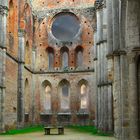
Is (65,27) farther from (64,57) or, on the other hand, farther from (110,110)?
(110,110)

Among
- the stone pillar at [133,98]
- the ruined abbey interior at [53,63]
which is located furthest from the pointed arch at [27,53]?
the stone pillar at [133,98]

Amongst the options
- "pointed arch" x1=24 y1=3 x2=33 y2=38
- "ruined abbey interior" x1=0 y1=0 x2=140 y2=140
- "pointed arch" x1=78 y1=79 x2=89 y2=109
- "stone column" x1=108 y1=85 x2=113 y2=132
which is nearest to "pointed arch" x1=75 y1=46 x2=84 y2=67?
"ruined abbey interior" x1=0 y1=0 x2=140 y2=140

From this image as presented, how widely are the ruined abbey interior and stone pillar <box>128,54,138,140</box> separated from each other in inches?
324

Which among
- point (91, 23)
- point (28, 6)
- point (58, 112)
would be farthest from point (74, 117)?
point (28, 6)

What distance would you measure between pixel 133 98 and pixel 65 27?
2251 cm

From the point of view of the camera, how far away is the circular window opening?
Result: 109ft

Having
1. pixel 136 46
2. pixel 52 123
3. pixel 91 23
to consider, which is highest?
pixel 91 23

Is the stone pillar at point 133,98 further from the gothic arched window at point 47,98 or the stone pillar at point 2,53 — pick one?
the gothic arched window at point 47,98

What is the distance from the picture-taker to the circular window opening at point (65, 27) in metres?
33.2

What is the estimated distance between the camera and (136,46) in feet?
38.8

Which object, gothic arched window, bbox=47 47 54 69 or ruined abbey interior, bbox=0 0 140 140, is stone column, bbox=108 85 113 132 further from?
gothic arched window, bbox=47 47 54 69

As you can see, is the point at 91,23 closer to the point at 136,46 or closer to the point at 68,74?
the point at 68,74

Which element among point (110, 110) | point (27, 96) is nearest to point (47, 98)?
A: point (27, 96)

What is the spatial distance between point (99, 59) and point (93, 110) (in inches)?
328
